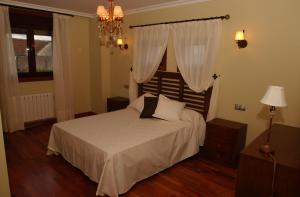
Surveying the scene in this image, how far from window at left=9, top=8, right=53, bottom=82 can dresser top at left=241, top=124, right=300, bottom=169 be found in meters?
4.31

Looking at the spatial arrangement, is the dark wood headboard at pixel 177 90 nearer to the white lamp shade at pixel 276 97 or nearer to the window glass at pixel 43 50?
the white lamp shade at pixel 276 97

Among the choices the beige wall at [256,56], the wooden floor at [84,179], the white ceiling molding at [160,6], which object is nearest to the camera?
A: the wooden floor at [84,179]

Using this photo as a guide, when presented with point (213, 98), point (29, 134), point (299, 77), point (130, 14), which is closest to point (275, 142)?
point (299, 77)

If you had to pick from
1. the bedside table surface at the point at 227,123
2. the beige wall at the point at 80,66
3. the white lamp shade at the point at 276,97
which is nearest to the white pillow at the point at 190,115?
the bedside table surface at the point at 227,123

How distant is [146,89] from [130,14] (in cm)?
163

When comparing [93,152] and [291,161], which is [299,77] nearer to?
[291,161]

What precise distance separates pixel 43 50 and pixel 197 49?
332 cm

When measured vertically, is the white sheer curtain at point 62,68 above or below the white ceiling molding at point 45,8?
below

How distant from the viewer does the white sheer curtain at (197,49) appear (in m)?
3.26

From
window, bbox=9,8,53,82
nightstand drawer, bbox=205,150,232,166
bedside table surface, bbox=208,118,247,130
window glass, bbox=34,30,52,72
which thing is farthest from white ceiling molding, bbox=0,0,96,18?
nightstand drawer, bbox=205,150,232,166

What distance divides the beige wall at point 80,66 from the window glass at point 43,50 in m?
0.35

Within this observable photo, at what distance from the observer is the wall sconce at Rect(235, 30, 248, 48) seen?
2.92m

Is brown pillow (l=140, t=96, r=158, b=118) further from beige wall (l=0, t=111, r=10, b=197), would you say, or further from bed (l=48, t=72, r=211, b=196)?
beige wall (l=0, t=111, r=10, b=197)

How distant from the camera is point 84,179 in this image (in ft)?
8.95
